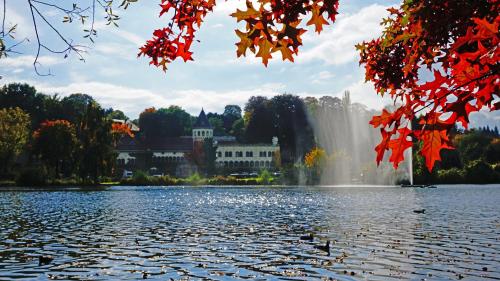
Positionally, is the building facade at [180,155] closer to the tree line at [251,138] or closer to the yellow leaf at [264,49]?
the tree line at [251,138]

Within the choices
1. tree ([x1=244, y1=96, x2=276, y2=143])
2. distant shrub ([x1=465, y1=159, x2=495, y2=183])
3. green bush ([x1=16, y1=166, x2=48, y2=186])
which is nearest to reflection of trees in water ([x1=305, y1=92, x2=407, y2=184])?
tree ([x1=244, y1=96, x2=276, y2=143])

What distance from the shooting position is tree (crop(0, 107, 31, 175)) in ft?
316

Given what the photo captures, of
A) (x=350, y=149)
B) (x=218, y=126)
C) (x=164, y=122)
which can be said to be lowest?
(x=350, y=149)

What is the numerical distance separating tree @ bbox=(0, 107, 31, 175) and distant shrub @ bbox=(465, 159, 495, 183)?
293ft

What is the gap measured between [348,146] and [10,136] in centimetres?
7252

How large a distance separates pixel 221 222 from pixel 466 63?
2884 centimetres

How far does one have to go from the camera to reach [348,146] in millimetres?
117062

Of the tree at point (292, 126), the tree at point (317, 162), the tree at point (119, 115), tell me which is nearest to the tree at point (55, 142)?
the tree at point (317, 162)

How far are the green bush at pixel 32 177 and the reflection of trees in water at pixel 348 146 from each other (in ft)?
175

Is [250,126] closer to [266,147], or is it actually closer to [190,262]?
[266,147]

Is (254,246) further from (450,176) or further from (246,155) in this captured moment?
(246,155)

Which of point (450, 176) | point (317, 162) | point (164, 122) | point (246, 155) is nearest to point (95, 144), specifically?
point (317, 162)

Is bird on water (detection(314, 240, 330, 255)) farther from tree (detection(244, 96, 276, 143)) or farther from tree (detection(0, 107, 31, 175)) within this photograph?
tree (detection(244, 96, 276, 143))

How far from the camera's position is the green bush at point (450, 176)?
97562 millimetres
